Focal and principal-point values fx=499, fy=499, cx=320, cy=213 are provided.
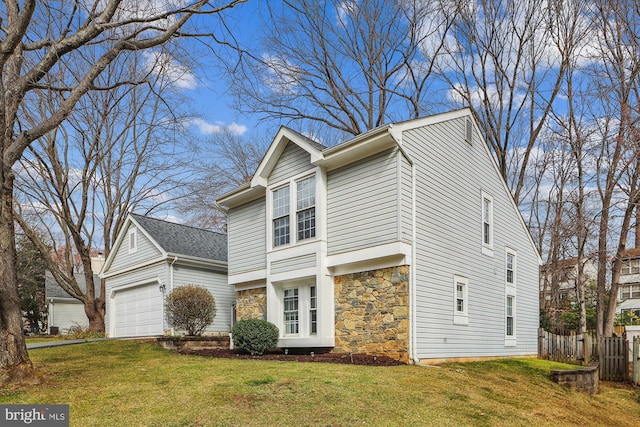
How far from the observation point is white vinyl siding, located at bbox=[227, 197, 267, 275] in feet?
52.2

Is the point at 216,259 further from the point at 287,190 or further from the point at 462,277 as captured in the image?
the point at 462,277

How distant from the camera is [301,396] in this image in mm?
7590

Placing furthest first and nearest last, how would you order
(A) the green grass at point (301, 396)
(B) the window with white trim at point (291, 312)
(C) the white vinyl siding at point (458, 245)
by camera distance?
(B) the window with white trim at point (291, 312) → (C) the white vinyl siding at point (458, 245) → (A) the green grass at point (301, 396)

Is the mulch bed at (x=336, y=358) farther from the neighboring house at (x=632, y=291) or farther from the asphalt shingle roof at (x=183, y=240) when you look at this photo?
the neighboring house at (x=632, y=291)

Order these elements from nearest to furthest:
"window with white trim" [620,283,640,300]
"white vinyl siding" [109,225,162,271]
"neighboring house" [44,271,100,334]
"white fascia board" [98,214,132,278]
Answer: "white vinyl siding" [109,225,162,271], "white fascia board" [98,214,132,278], "neighboring house" [44,271,100,334], "window with white trim" [620,283,640,300]

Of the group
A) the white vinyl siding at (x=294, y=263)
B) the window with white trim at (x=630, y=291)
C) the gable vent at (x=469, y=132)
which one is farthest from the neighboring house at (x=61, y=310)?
the window with white trim at (x=630, y=291)

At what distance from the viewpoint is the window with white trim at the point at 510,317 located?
54.9ft

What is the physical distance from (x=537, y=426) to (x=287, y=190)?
9.06m

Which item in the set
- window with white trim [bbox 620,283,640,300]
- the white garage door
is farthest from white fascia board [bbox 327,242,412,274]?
window with white trim [bbox 620,283,640,300]

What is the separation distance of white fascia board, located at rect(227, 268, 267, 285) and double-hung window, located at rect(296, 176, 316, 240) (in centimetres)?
234

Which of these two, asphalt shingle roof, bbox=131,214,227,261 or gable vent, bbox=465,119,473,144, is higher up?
gable vent, bbox=465,119,473,144

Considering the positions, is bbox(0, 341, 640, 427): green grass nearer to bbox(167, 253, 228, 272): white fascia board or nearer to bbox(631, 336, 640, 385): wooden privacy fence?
bbox(631, 336, 640, 385): wooden privacy fence

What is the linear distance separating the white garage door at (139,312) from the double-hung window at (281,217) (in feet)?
25.1

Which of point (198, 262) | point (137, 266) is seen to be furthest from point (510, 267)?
point (137, 266)
